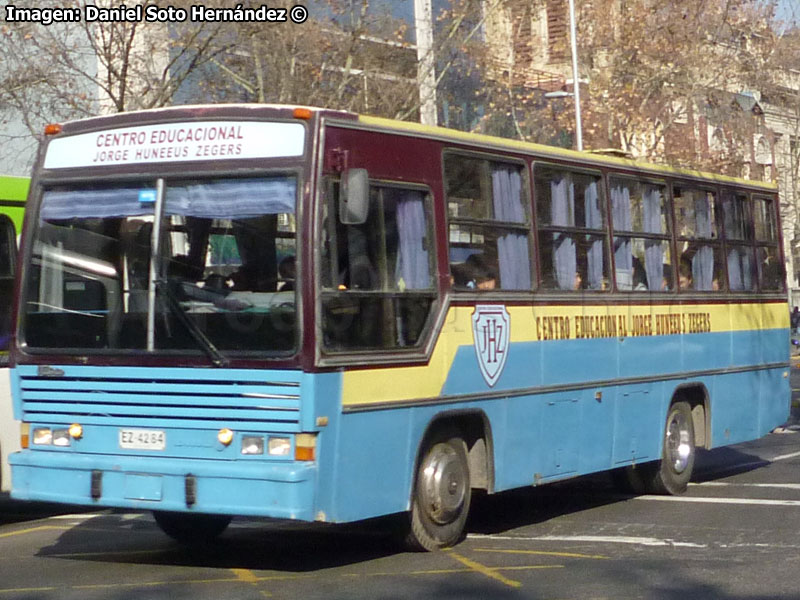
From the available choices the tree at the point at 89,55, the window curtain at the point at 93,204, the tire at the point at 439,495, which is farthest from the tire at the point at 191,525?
the tree at the point at 89,55

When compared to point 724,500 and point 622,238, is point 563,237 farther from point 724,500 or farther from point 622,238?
point 724,500

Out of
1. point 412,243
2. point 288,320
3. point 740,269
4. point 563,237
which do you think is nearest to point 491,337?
point 412,243

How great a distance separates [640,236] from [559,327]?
183 cm

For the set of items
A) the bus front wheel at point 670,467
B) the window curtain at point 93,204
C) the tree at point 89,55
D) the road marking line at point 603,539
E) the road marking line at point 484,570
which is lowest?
the road marking line at point 484,570

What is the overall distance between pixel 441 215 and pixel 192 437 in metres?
2.37

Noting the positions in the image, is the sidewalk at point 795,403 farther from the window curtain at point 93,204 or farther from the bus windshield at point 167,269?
the window curtain at point 93,204

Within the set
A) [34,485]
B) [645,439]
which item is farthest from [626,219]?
[34,485]

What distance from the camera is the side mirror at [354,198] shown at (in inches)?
348

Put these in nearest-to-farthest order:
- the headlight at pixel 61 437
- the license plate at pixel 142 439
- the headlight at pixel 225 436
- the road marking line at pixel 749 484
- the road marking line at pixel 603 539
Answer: the headlight at pixel 225 436
the license plate at pixel 142 439
the headlight at pixel 61 437
the road marking line at pixel 603 539
the road marking line at pixel 749 484

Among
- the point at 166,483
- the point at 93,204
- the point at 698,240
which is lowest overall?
the point at 166,483

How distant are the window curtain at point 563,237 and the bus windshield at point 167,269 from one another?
324cm

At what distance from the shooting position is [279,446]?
871 centimetres

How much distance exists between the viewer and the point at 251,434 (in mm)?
8766

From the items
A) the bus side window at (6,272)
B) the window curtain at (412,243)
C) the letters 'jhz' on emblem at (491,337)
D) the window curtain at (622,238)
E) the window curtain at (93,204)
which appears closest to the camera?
the window curtain at (93,204)
